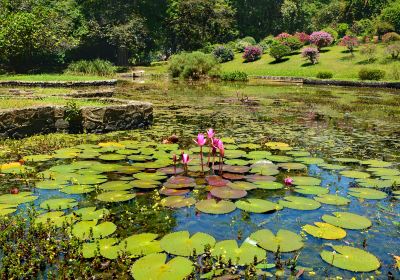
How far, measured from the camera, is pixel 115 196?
20.1 ft

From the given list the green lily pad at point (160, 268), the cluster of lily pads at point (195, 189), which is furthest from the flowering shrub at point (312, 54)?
the green lily pad at point (160, 268)

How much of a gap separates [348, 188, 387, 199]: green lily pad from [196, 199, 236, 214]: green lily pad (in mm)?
2205

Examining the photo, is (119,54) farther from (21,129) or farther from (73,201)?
(73,201)

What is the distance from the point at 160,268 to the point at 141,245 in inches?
25.4

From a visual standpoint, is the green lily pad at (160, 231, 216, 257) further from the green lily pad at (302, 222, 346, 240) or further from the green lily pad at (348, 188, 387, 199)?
the green lily pad at (348, 188, 387, 199)

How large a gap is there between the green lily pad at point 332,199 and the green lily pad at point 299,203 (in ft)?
0.55

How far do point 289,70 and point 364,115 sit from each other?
83.0 feet

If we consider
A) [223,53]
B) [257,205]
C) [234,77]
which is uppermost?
[223,53]

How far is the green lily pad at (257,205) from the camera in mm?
5680

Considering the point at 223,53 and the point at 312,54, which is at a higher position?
the point at 223,53

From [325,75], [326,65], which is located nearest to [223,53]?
[326,65]

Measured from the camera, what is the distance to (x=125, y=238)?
4789 millimetres

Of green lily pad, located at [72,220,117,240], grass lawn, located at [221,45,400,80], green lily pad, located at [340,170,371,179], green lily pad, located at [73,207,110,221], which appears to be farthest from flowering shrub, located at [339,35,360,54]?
green lily pad, located at [72,220,117,240]

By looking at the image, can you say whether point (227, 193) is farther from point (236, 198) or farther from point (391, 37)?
point (391, 37)
